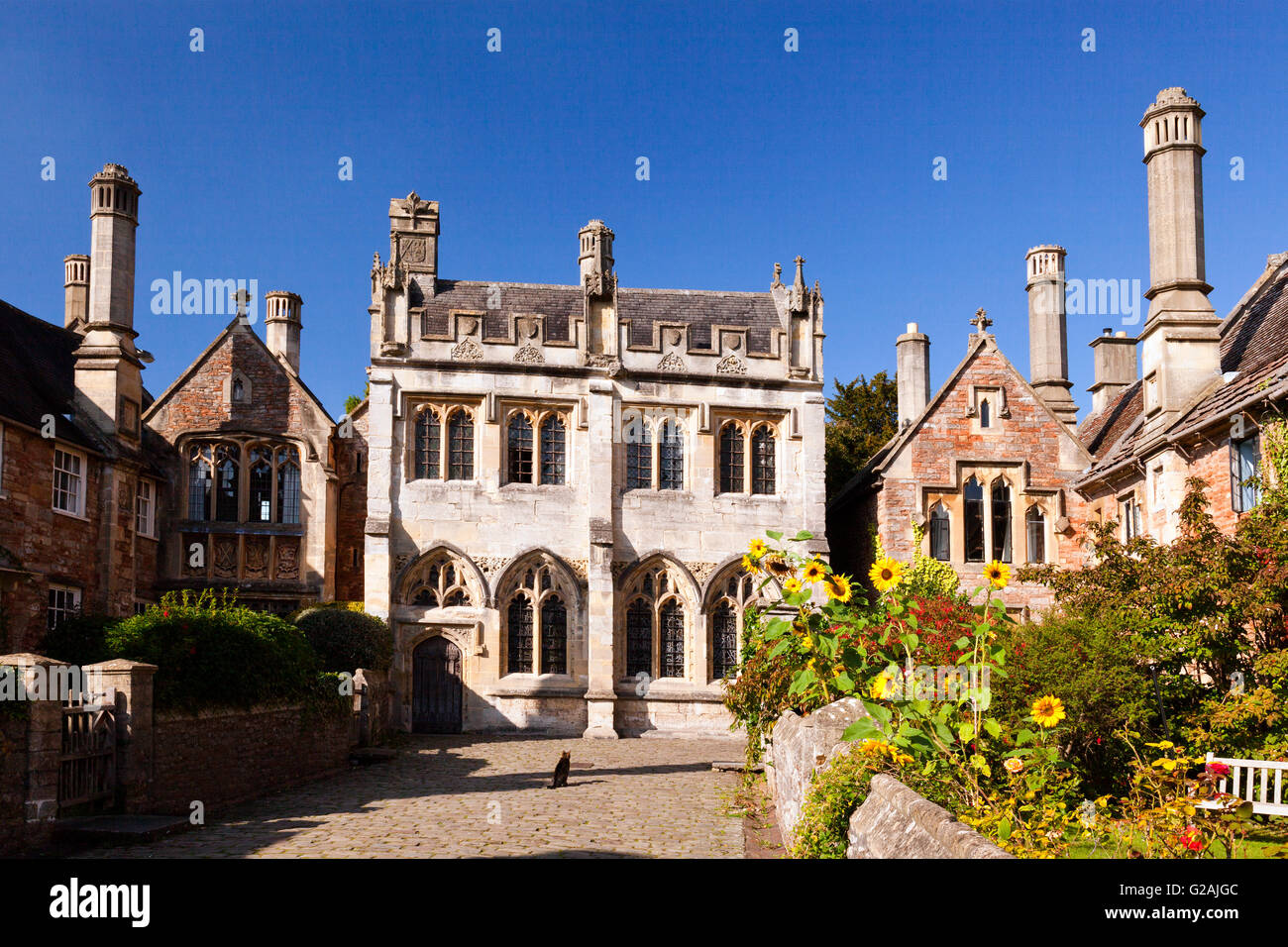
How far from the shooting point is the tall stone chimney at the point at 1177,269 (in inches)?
842

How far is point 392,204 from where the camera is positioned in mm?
30047

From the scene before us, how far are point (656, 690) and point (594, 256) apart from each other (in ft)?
36.5

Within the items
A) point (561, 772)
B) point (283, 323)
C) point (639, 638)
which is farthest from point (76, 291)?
point (561, 772)

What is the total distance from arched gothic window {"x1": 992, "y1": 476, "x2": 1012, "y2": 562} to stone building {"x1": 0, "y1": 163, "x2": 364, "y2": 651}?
16477 millimetres

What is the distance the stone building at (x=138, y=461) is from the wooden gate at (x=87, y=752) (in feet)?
18.3

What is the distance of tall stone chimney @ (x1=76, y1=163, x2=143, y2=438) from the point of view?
2384cm

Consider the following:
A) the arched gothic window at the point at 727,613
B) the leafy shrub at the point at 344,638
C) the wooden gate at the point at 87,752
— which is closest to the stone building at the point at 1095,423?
the arched gothic window at the point at 727,613

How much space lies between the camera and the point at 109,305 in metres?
24.0

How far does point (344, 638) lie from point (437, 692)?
12.6 feet

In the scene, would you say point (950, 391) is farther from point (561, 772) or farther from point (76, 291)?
point (76, 291)

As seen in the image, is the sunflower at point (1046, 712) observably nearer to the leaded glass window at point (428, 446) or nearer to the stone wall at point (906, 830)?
the stone wall at point (906, 830)

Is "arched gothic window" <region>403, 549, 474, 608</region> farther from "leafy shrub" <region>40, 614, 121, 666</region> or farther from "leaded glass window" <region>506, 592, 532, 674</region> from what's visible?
"leafy shrub" <region>40, 614, 121, 666</region>
